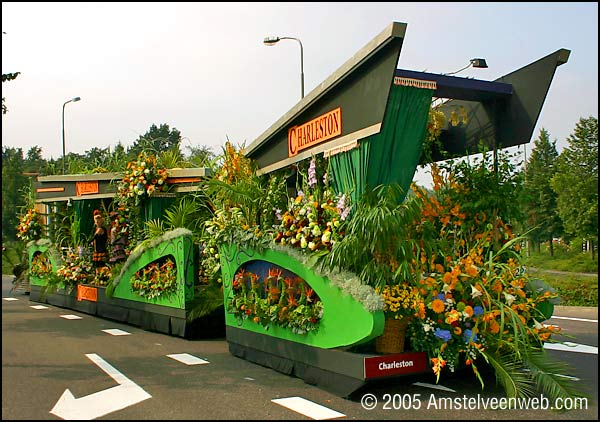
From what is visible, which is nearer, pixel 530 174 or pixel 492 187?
pixel 492 187

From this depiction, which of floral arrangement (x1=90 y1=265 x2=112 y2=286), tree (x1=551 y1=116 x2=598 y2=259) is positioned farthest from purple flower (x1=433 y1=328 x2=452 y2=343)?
tree (x1=551 y1=116 x2=598 y2=259)

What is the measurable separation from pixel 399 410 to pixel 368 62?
312 centimetres

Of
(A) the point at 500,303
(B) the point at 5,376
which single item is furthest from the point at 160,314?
(A) the point at 500,303

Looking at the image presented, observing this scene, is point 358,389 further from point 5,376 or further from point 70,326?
point 70,326

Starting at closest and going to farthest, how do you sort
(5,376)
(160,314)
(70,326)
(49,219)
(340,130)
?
1. (5,376)
2. (340,130)
3. (160,314)
4. (70,326)
5. (49,219)

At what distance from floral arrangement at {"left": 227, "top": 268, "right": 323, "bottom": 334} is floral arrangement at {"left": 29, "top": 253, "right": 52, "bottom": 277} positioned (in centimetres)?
757

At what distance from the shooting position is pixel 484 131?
6.62m

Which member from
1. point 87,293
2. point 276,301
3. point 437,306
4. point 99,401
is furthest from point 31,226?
point 437,306

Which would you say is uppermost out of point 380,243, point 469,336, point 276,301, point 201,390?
point 380,243

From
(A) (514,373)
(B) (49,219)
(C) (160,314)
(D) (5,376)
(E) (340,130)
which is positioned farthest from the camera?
(B) (49,219)

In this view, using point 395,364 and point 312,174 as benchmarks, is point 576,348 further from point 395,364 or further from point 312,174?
point 312,174

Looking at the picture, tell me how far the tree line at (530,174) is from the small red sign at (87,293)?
80.3 inches

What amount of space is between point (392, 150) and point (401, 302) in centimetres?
156

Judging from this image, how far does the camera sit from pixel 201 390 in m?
5.74
